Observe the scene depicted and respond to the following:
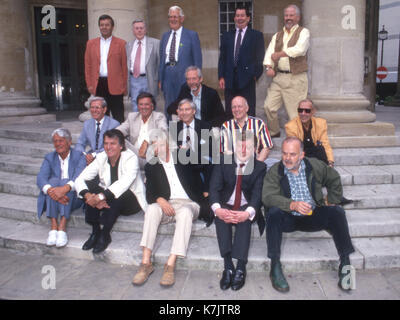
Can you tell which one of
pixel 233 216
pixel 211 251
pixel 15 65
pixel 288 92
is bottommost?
Answer: pixel 211 251

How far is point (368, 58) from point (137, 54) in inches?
303

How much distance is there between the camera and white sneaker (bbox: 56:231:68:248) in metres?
4.05

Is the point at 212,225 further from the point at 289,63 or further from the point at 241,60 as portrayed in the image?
the point at 289,63

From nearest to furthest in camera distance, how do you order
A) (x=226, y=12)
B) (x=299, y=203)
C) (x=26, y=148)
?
(x=299, y=203) < (x=26, y=148) < (x=226, y=12)

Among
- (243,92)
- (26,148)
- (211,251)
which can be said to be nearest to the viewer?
(211,251)

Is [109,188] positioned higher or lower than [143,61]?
lower

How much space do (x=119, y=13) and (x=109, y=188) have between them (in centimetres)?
371

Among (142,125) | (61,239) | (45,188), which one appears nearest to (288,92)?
(142,125)

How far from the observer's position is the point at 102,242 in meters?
4.01

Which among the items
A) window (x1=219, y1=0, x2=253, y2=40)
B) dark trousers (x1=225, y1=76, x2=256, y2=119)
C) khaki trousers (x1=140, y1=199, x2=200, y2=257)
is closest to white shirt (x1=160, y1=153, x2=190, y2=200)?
khaki trousers (x1=140, y1=199, x2=200, y2=257)

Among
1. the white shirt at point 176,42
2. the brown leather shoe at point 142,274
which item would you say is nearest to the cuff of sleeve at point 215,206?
the brown leather shoe at point 142,274

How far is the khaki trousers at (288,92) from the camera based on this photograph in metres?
5.41
